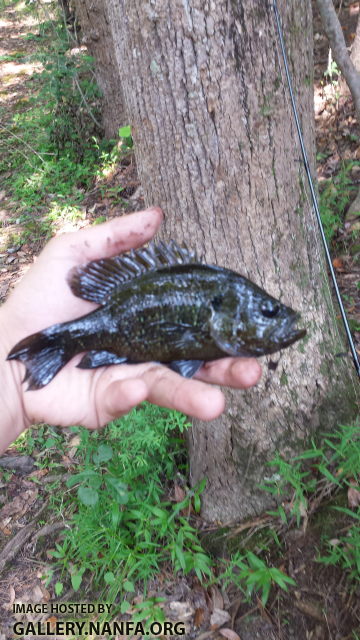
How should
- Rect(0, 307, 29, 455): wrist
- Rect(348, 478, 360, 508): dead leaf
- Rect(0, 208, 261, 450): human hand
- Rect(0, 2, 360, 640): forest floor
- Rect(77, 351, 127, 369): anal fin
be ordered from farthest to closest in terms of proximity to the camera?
Rect(348, 478, 360, 508): dead leaf, Rect(0, 2, 360, 640): forest floor, Rect(0, 307, 29, 455): wrist, Rect(77, 351, 127, 369): anal fin, Rect(0, 208, 261, 450): human hand

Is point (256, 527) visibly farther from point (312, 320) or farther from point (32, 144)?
point (32, 144)

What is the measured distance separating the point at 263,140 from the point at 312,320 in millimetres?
1456

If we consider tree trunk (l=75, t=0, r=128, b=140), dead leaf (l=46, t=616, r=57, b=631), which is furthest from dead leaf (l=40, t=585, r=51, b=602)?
tree trunk (l=75, t=0, r=128, b=140)

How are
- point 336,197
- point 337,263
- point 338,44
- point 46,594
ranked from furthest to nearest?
point 336,197 < point 337,263 < point 338,44 < point 46,594

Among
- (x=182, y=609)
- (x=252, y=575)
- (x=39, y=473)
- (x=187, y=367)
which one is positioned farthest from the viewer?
(x=39, y=473)

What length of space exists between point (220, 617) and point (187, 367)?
229 cm

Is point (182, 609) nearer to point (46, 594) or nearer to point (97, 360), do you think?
point (46, 594)

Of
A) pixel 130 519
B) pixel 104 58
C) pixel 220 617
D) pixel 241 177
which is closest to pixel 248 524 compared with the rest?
pixel 220 617

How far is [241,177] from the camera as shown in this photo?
9.30 feet

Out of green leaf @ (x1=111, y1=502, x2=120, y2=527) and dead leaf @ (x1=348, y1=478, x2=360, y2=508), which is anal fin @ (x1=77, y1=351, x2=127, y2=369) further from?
dead leaf @ (x1=348, y1=478, x2=360, y2=508)

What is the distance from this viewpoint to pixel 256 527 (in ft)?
11.5

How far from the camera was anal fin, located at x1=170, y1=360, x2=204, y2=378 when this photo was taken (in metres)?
2.38

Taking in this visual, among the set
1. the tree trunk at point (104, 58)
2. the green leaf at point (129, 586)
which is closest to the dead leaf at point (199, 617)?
the green leaf at point (129, 586)

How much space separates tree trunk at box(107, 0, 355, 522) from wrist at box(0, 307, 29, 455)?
4.77 ft
